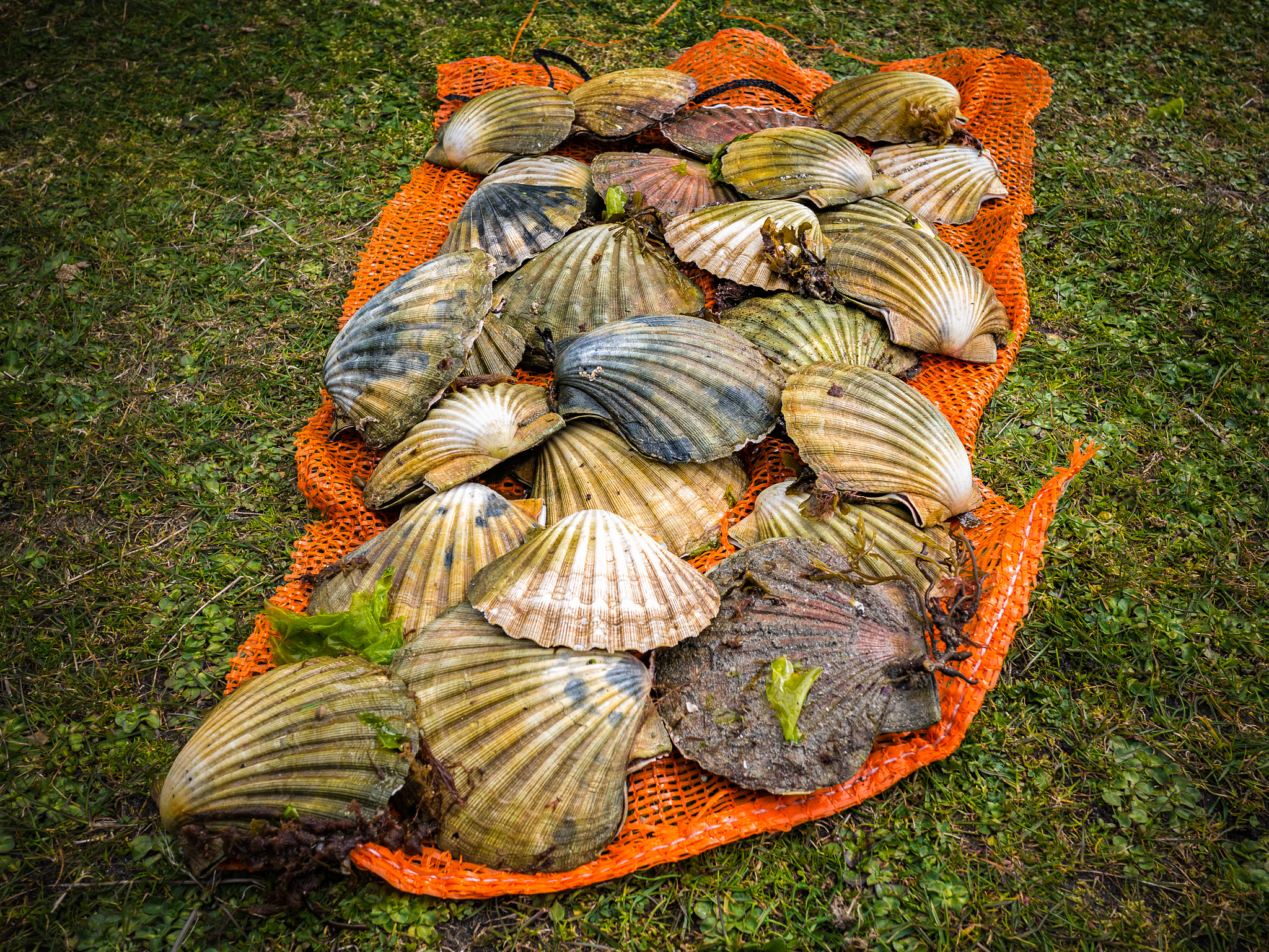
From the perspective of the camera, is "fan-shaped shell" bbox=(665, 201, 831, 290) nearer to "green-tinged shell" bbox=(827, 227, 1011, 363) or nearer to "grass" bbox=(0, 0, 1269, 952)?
"green-tinged shell" bbox=(827, 227, 1011, 363)

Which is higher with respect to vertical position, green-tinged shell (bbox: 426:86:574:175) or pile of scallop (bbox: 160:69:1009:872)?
green-tinged shell (bbox: 426:86:574:175)

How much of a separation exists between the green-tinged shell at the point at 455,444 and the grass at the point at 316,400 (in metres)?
0.45

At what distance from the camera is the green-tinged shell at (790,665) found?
6.46 feet

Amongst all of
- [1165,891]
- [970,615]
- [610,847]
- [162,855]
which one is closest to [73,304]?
[162,855]

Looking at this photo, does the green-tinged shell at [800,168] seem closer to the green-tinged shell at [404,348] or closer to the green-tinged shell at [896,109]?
the green-tinged shell at [896,109]

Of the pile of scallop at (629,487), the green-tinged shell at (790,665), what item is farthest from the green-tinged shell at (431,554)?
the green-tinged shell at (790,665)

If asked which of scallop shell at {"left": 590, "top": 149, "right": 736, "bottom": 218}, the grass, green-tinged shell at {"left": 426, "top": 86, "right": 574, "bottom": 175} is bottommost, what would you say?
the grass

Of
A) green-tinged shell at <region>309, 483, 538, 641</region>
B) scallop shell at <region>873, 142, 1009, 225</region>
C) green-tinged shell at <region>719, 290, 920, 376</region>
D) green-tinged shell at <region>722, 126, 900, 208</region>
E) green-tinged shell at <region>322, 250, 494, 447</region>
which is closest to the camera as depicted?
green-tinged shell at <region>309, 483, 538, 641</region>

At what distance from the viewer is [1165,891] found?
75.9 inches

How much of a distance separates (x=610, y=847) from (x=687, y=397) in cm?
124

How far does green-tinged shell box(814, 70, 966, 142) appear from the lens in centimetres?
355

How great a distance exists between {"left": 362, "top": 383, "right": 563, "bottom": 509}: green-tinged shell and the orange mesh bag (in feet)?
0.51

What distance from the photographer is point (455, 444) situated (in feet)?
8.21

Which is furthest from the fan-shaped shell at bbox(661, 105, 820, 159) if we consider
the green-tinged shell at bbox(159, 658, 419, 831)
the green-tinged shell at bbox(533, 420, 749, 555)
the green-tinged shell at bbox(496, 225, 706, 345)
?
the green-tinged shell at bbox(159, 658, 419, 831)
